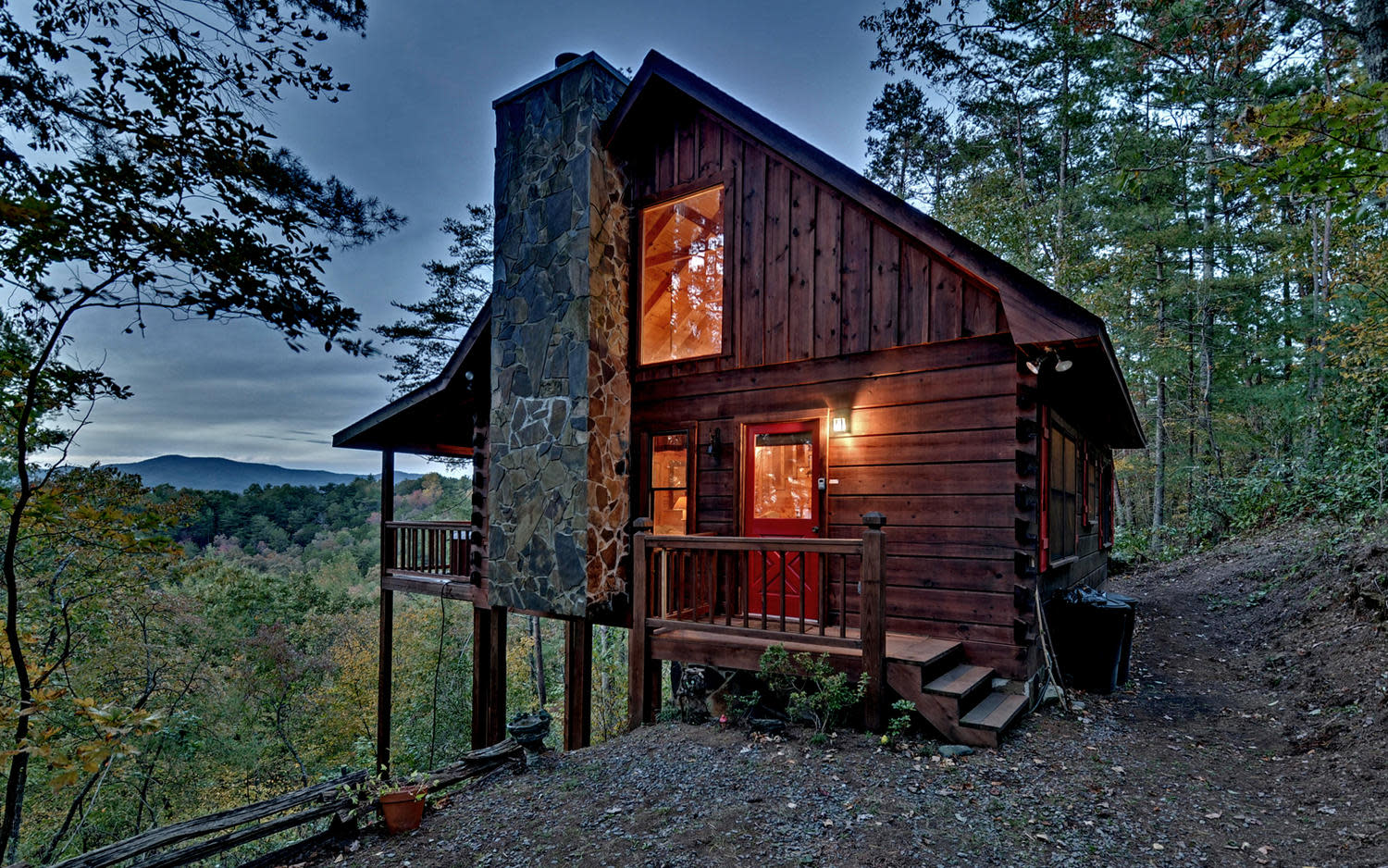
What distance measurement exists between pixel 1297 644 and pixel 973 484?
4721 millimetres

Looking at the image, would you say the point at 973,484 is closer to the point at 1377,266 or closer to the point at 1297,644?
the point at 1297,644

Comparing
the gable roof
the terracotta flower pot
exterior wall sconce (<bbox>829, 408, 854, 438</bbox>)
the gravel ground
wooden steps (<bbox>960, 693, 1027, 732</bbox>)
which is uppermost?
the gable roof

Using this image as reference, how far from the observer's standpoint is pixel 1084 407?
26.3 feet

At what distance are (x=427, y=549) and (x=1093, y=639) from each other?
29.0ft

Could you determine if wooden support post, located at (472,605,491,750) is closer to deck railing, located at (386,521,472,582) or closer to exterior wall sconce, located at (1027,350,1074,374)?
deck railing, located at (386,521,472,582)

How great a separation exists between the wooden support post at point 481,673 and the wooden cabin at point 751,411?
38mm

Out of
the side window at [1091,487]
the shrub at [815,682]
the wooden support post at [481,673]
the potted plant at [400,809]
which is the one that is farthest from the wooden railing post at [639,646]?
the side window at [1091,487]

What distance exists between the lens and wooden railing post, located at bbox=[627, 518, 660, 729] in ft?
18.8

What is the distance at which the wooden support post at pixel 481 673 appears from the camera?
27.5ft

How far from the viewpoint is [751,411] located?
650 centimetres

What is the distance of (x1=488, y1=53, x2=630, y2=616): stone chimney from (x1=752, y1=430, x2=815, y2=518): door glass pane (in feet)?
5.52

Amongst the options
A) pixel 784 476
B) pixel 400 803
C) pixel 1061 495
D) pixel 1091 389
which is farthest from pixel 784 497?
pixel 400 803

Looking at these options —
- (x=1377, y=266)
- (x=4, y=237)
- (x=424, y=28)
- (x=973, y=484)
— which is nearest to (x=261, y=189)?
(x=4, y=237)

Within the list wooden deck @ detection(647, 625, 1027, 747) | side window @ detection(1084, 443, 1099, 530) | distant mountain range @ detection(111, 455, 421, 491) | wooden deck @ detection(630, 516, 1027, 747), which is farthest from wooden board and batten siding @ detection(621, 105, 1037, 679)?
distant mountain range @ detection(111, 455, 421, 491)
